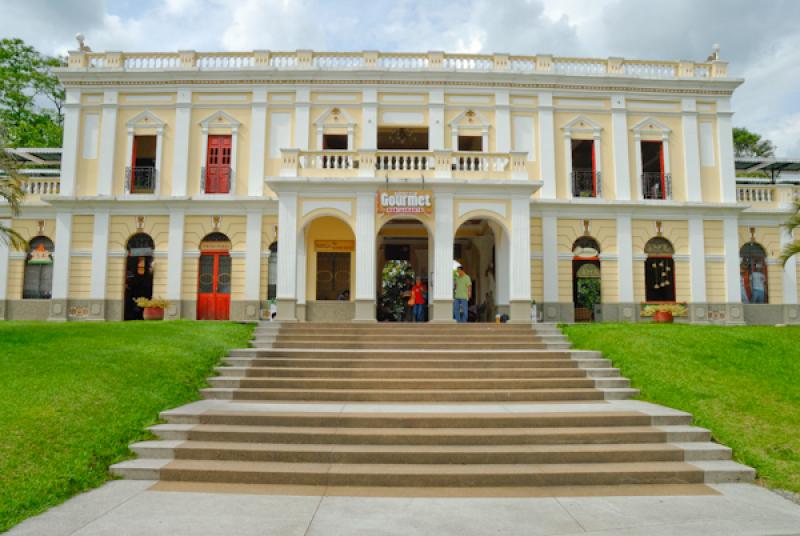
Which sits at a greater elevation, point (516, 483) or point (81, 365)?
point (81, 365)

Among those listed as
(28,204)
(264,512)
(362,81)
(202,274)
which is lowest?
(264,512)

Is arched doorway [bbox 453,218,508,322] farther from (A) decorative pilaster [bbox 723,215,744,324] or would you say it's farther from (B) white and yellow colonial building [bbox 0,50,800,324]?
(A) decorative pilaster [bbox 723,215,744,324]

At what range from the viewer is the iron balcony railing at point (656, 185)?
20.5 meters

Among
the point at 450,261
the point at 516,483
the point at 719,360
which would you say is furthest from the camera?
the point at 450,261

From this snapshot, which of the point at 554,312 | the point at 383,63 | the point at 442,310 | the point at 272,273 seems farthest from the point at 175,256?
the point at 554,312

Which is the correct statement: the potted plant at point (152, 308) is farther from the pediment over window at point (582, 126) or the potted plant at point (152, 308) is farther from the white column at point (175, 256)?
the pediment over window at point (582, 126)

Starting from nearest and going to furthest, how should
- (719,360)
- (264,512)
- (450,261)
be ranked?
(264,512) < (719,360) < (450,261)

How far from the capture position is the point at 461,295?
1641 centimetres

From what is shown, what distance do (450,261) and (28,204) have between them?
16145 millimetres

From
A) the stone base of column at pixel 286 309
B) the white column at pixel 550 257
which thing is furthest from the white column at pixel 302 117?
the white column at pixel 550 257

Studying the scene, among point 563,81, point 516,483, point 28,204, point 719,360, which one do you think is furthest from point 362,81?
point 516,483

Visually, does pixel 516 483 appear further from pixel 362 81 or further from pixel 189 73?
pixel 189 73

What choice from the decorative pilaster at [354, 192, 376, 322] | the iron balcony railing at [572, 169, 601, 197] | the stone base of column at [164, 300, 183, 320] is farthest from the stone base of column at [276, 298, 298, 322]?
the iron balcony railing at [572, 169, 601, 197]

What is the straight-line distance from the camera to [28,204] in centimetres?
2033
